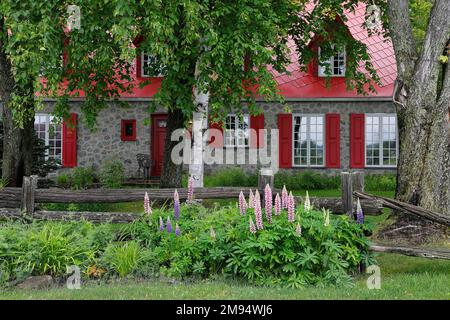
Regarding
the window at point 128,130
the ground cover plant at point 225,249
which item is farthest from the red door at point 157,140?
the ground cover plant at point 225,249

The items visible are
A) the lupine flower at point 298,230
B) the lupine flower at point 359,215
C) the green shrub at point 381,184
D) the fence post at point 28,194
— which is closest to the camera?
the lupine flower at point 298,230

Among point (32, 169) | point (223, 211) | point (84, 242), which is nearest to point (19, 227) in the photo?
point (84, 242)

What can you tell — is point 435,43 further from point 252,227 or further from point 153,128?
point 153,128

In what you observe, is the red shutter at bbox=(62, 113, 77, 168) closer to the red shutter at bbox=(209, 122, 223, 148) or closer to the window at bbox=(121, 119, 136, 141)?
the window at bbox=(121, 119, 136, 141)

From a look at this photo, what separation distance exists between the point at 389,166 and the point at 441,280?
14.5 metres

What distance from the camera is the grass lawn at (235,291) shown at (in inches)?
254

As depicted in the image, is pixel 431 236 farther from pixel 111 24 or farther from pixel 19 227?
pixel 111 24

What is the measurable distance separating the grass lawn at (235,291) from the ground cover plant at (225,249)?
224mm

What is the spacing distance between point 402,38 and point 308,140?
11.6m

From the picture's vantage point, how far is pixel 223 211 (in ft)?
26.5

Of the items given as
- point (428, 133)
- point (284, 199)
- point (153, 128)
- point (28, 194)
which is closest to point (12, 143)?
point (28, 194)

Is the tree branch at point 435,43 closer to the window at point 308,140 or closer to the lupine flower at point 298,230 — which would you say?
the lupine flower at point 298,230

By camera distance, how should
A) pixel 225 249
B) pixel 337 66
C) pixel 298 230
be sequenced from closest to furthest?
pixel 298 230, pixel 225 249, pixel 337 66

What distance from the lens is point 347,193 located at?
8.13 metres
